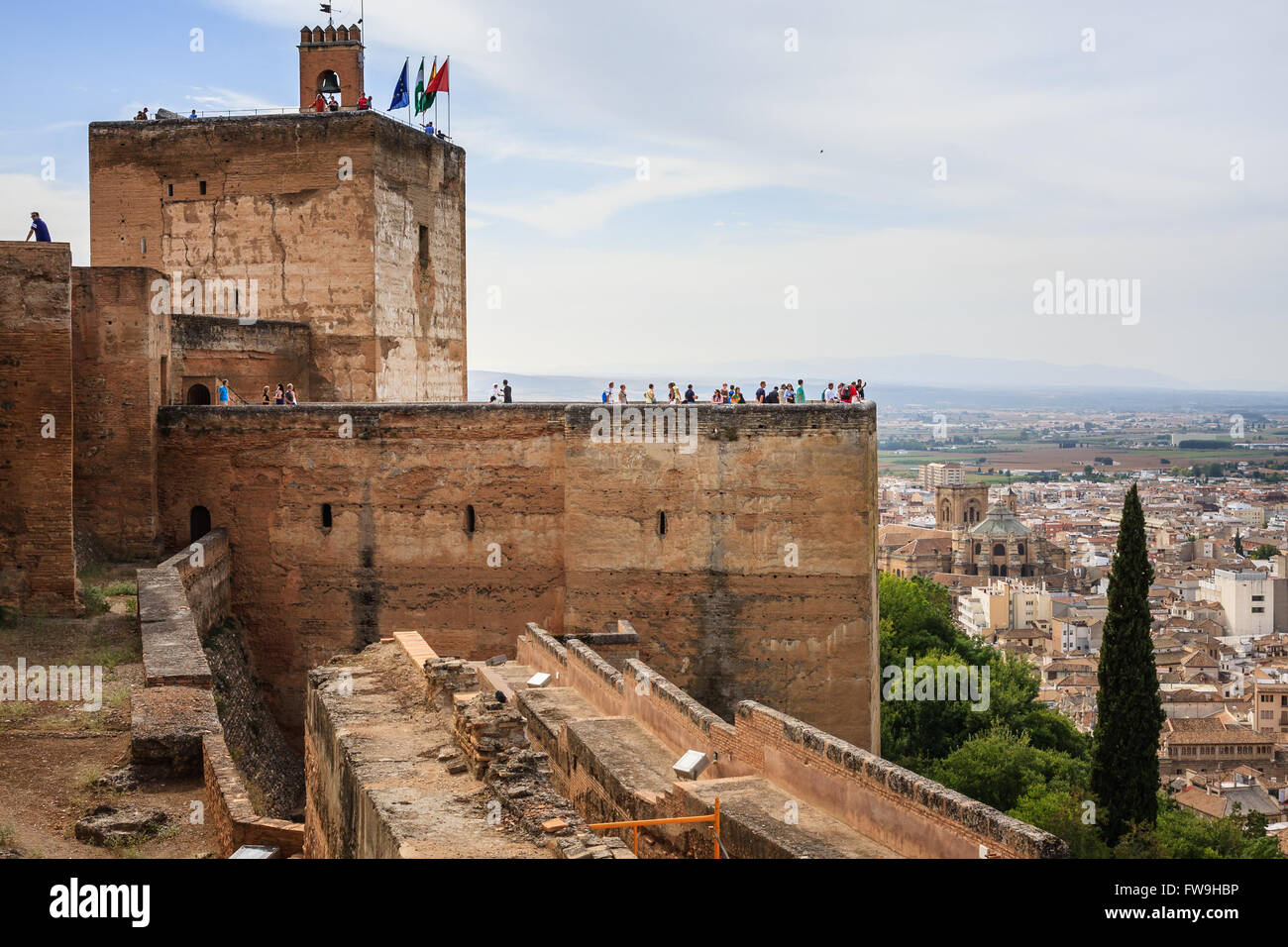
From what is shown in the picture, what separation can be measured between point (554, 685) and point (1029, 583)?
403 feet

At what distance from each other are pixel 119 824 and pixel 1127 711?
20.4m

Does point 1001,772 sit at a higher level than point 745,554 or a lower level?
lower

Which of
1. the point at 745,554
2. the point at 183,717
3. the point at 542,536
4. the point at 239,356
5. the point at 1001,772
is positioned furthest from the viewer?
the point at 1001,772

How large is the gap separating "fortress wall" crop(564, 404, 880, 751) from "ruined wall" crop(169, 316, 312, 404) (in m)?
7.98

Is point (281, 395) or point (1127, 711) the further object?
point (281, 395)

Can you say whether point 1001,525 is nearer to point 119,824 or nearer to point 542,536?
point 542,536

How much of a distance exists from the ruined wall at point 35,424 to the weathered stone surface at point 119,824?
24.2 ft

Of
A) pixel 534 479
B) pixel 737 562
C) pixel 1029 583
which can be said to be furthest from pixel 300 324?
pixel 1029 583

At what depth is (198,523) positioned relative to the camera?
21781 millimetres

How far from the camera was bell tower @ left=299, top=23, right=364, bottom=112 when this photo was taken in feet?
105

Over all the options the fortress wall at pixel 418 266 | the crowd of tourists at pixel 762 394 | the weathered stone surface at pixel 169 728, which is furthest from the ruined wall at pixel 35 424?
the fortress wall at pixel 418 266

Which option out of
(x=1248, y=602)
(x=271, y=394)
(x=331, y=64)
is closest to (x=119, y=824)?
(x=271, y=394)
